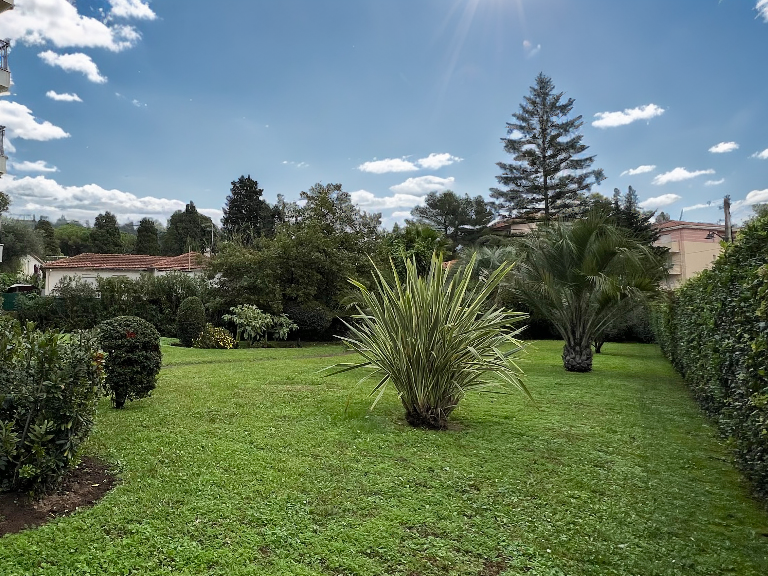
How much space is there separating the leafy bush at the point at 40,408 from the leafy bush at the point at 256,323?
12650mm

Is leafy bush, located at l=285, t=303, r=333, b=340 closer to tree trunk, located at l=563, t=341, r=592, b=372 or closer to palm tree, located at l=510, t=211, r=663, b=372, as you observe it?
palm tree, located at l=510, t=211, r=663, b=372

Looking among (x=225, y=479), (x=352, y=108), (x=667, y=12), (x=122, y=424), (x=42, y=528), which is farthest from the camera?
(x=352, y=108)

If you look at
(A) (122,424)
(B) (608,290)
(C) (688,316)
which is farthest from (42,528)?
(B) (608,290)

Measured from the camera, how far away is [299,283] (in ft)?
57.9

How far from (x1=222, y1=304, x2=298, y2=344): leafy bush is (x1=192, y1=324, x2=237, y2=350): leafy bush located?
823 millimetres

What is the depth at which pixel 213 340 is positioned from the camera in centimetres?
1496

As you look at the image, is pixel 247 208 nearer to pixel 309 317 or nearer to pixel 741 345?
pixel 309 317

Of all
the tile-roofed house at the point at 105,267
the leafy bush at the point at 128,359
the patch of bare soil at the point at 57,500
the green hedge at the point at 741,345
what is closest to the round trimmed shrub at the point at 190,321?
the leafy bush at the point at 128,359

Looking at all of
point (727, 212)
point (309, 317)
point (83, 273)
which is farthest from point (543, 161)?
point (83, 273)

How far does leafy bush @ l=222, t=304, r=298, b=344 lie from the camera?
52.5 ft

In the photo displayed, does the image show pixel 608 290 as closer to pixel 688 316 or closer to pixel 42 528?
pixel 688 316

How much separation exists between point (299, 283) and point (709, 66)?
13.3 meters

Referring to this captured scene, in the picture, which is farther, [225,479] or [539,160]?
[539,160]

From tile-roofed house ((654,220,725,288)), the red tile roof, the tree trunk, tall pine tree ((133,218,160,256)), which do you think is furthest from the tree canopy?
the tree trunk
